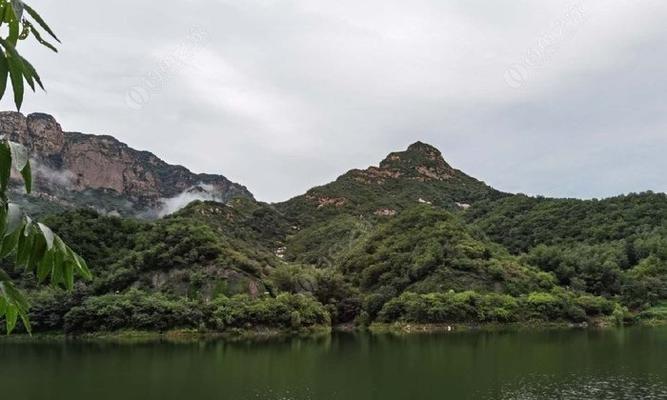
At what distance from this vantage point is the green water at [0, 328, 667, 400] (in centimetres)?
2873

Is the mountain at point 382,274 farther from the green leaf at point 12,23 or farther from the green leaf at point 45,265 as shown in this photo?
the green leaf at point 12,23

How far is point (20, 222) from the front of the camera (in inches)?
67.1

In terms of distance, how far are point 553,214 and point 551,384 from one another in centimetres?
10443

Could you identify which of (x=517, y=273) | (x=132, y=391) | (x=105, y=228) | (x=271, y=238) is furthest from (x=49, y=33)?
(x=271, y=238)

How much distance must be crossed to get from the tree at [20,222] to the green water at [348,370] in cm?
2769

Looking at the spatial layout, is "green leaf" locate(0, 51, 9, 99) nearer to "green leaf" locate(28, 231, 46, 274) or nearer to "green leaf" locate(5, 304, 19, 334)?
"green leaf" locate(28, 231, 46, 274)

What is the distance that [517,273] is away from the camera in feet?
287

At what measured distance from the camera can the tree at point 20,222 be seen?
1575 millimetres

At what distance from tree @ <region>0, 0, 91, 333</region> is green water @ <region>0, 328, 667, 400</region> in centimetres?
2769

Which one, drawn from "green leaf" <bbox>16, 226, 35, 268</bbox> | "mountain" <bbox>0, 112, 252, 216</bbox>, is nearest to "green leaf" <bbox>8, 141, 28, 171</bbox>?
"green leaf" <bbox>16, 226, 35, 268</bbox>

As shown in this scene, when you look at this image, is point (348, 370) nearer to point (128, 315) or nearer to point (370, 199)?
point (128, 315)

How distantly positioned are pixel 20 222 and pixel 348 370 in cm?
3642

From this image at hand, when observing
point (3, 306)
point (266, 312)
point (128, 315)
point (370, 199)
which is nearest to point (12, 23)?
point (3, 306)

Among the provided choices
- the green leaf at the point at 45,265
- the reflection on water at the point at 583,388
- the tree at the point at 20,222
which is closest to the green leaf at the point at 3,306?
the tree at the point at 20,222
